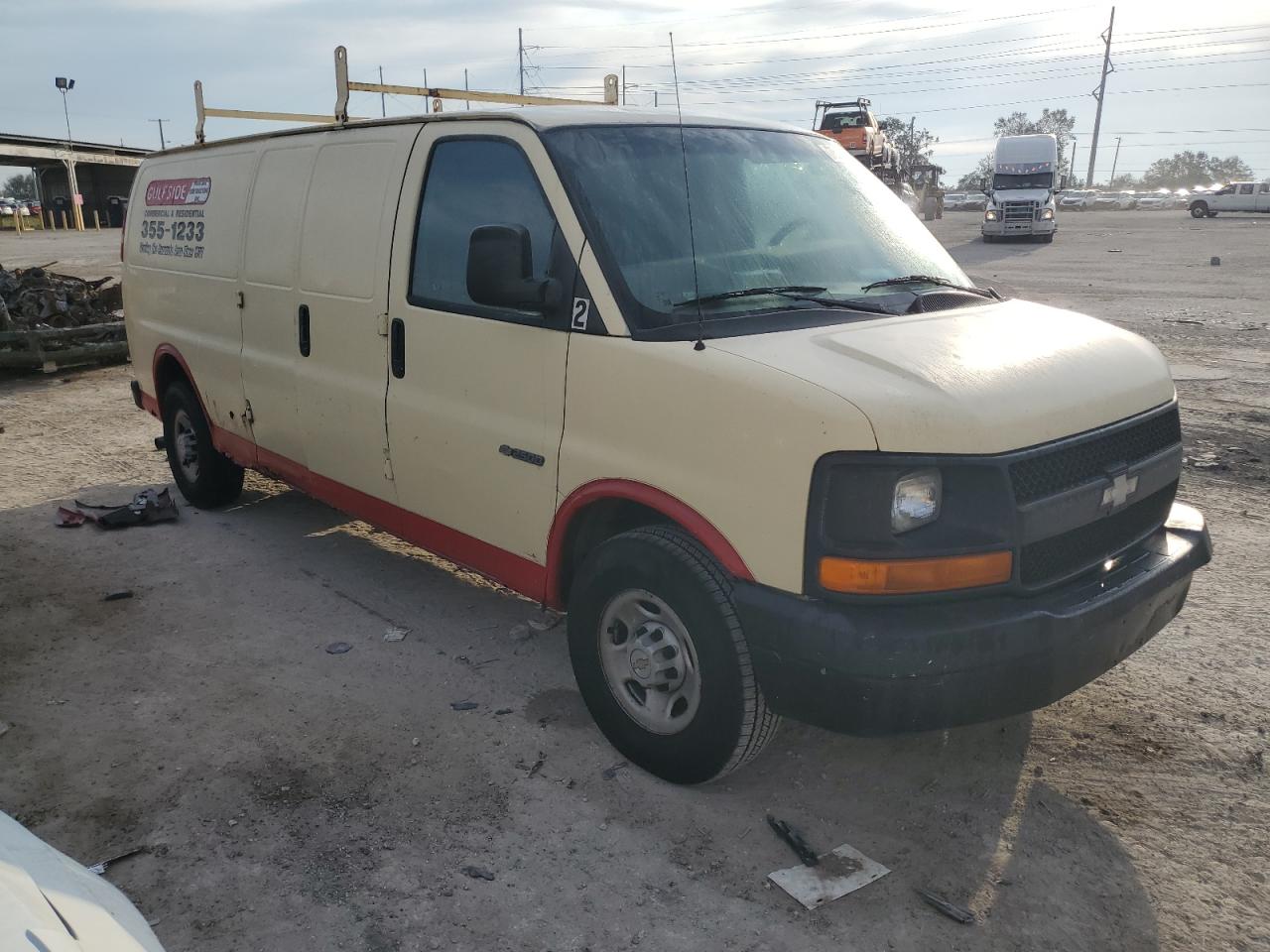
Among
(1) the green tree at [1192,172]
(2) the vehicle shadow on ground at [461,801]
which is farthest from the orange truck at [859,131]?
(1) the green tree at [1192,172]

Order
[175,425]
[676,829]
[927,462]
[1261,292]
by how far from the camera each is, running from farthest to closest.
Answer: [1261,292] < [175,425] < [676,829] < [927,462]

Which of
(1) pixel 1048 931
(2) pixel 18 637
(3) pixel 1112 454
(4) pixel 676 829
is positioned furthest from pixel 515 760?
(2) pixel 18 637

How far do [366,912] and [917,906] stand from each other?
1579 mm

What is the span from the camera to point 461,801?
341cm

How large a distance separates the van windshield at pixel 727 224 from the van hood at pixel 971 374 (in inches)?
10.3

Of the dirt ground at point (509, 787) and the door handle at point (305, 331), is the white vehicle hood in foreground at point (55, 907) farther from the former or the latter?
the door handle at point (305, 331)

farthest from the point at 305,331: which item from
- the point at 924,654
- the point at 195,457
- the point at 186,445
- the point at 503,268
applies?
the point at 924,654

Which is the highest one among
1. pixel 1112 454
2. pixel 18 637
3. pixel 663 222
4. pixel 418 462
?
pixel 663 222

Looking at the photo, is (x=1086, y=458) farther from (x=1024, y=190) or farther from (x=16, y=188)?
(x=16, y=188)

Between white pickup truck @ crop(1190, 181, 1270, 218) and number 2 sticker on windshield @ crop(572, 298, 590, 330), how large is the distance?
5116 cm

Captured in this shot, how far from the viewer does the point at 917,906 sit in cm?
289

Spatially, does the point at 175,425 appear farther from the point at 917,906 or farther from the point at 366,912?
the point at 917,906

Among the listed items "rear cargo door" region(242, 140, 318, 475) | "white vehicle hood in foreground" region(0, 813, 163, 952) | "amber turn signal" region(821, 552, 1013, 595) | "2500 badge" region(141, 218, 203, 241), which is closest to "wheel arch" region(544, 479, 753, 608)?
"amber turn signal" region(821, 552, 1013, 595)

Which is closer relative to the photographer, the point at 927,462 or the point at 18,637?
the point at 927,462
